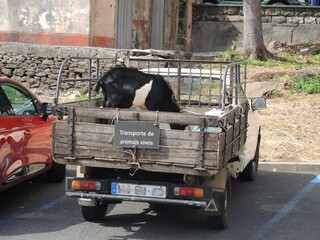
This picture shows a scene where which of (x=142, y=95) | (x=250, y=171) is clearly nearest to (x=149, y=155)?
(x=142, y=95)

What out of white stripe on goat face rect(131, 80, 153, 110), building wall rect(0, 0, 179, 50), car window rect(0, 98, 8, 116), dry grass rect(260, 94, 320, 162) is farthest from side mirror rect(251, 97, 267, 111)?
building wall rect(0, 0, 179, 50)

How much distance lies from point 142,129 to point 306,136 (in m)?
6.89

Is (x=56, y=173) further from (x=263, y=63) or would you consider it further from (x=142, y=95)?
(x=263, y=63)

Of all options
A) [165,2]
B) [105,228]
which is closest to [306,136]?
[105,228]

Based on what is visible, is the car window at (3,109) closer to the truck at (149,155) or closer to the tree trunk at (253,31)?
the truck at (149,155)

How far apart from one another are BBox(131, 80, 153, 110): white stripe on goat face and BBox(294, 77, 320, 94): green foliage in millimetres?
8776

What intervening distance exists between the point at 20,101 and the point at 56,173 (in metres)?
1.45

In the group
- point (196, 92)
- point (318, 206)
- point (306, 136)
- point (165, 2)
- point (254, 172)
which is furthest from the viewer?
point (165, 2)

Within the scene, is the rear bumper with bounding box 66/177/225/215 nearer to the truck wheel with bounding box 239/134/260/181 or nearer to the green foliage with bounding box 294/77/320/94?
the truck wheel with bounding box 239/134/260/181

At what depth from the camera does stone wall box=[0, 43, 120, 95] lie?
15891 millimetres

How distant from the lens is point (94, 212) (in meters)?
7.32

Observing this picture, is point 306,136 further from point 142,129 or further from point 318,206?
point 142,129

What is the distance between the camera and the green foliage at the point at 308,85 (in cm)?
1506

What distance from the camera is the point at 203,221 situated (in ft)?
25.0
